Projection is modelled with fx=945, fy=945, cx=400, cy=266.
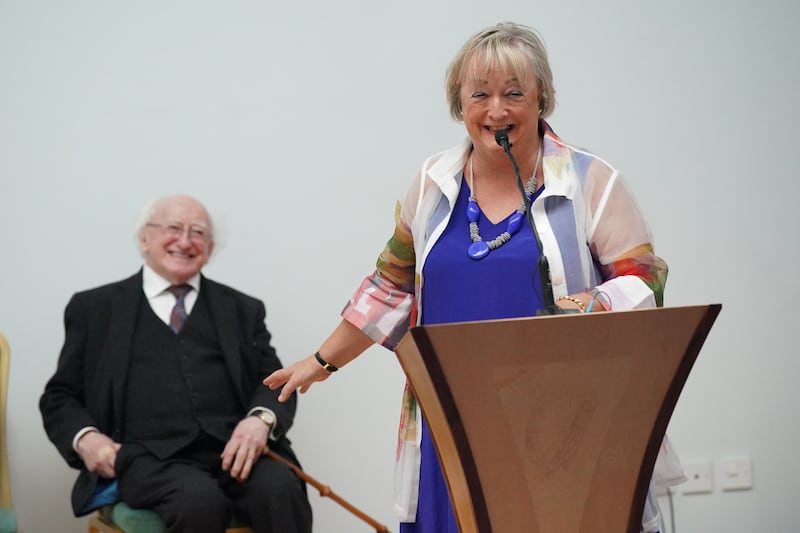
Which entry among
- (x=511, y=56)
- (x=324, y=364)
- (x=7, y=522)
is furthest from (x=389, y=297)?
(x=7, y=522)

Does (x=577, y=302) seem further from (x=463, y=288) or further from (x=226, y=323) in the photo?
(x=226, y=323)

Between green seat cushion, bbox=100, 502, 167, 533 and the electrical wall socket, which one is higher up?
the electrical wall socket

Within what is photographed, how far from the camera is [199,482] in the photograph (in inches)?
96.7

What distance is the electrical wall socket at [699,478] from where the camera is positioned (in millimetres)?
3400

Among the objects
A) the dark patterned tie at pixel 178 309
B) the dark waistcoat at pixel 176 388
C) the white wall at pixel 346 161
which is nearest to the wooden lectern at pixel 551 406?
the dark waistcoat at pixel 176 388

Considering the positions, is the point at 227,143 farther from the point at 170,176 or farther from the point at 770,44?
the point at 770,44

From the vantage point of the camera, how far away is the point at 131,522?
95.8 inches

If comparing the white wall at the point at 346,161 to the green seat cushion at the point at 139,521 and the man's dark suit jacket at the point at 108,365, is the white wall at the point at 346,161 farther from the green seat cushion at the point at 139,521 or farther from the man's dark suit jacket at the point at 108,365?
the green seat cushion at the point at 139,521

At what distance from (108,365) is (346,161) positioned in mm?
1023

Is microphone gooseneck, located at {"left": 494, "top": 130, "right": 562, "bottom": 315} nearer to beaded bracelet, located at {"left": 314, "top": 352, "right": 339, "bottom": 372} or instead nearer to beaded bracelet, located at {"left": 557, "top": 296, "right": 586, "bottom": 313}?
beaded bracelet, located at {"left": 557, "top": 296, "right": 586, "bottom": 313}

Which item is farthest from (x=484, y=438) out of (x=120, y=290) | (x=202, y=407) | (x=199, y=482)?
(x=120, y=290)

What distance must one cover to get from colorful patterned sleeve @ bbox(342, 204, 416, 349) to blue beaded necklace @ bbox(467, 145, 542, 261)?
5.6 inches

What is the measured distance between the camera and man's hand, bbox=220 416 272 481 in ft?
8.27

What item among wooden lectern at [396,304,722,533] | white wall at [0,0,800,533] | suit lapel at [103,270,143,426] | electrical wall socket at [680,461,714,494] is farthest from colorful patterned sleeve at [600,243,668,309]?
electrical wall socket at [680,461,714,494]
